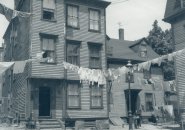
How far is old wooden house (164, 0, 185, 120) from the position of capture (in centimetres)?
2614

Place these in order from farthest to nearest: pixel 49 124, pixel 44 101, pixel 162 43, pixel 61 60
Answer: pixel 162 43 < pixel 44 101 < pixel 61 60 < pixel 49 124

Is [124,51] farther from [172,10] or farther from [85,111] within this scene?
[85,111]

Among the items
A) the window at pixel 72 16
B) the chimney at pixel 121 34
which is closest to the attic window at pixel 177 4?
the window at pixel 72 16

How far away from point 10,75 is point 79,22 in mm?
10229

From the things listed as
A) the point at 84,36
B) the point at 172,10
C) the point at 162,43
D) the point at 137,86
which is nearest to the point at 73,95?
the point at 84,36

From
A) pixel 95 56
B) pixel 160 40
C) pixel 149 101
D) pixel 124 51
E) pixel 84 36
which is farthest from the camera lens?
pixel 160 40

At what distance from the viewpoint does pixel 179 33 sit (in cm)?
2720

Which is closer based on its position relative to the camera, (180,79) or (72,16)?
(180,79)

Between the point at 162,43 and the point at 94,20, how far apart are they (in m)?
25.3

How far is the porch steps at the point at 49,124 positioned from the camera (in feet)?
76.6

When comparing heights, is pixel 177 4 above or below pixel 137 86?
above

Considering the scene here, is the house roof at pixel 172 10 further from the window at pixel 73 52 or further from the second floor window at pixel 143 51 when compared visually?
the window at pixel 73 52

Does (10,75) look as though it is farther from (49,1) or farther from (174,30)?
(174,30)

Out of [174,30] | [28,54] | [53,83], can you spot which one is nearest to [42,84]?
[53,83]
